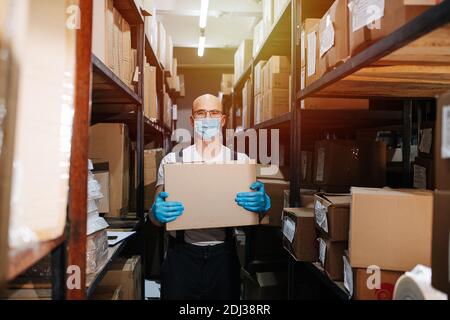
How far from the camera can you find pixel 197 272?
183cm

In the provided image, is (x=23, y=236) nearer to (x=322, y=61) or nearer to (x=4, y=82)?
(x=4, y=82)

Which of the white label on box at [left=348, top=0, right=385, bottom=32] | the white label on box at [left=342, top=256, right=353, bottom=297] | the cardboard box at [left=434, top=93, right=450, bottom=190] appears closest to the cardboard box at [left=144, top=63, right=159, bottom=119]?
the white label on box at [left=348, top=0, right=385, bottom=32]

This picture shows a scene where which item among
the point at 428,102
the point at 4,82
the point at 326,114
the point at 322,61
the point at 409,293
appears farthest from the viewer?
the point at 428,102

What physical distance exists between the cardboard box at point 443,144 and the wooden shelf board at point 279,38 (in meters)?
1.38

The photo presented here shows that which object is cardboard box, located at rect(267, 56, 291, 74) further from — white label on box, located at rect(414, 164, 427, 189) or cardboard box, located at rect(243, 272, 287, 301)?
cardboard box, located at rect(243, 272, 287, 301)

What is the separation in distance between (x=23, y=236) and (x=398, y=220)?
0.93 meters

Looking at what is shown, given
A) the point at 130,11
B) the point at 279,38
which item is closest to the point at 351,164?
Answer: the point at 279,38

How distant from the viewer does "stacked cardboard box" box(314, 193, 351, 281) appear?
111 cm

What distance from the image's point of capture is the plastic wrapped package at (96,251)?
110cm

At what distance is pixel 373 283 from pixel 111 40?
143 cm

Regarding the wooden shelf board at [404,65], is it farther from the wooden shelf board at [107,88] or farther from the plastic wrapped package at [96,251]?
the plastic wrapped package at [96,251]
